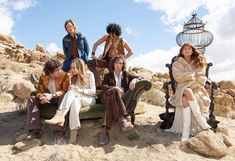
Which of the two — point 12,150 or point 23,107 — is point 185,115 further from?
point 23,107

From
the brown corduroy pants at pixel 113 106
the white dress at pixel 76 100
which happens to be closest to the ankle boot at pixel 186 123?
the brown corduroy pants at pixel 113 106

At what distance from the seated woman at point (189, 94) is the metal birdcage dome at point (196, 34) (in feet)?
11.0

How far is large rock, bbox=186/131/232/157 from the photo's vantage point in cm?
567

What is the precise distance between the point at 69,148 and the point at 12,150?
1.05 m

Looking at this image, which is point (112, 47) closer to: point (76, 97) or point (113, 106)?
point (76, 97)

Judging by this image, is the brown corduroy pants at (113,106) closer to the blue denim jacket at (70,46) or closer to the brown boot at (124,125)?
the brown boot at (124,125)

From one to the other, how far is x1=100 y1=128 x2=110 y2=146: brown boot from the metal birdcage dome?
4493mm

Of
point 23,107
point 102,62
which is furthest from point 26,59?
point 102,62

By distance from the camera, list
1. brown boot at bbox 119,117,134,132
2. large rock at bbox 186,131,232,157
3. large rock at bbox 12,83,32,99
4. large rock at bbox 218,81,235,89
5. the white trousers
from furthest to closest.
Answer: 1. large rock at bbox 218,81,235,89
2. large rock at bbox 12,83,32,99
3. the white trousers
4. brown boot at bbox 119,117,134,132
5. large rock at bbox 186,131,232,157

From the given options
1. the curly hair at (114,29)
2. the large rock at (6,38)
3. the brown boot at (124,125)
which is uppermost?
the large rock at (6,38)

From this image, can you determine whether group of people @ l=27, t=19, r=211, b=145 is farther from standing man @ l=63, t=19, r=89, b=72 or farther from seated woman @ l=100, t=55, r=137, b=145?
standing man @ l=63, t=19, r=89, b=72

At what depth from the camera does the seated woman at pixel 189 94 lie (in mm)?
6000

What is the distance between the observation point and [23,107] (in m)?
8.31

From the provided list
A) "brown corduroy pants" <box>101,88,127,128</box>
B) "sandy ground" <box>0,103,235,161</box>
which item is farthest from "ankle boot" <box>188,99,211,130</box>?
"brown corduroy pants" <box>101,88,127,128</box>
